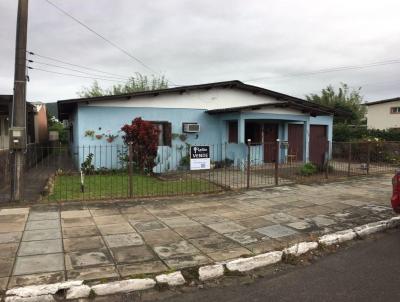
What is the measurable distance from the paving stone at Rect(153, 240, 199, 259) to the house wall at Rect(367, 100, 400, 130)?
3137 centimetres

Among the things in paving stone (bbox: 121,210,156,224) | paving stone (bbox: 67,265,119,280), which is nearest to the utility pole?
paving stone (bbox: 121,210,156,224)

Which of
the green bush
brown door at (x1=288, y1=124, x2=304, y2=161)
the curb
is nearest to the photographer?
the curb

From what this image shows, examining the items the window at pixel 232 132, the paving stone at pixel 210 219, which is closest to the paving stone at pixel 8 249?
the paving stone at pixel 210 219

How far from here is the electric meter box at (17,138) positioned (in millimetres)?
8695

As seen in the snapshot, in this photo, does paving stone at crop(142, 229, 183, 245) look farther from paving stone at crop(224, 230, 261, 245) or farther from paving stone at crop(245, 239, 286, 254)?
paving stone at crop(245, 239, 286, 254)

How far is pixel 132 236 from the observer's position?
634cm

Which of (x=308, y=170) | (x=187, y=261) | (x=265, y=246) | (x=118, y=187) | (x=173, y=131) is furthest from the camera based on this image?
(x=173, y=131)

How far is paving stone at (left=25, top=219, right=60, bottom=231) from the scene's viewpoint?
268 inches

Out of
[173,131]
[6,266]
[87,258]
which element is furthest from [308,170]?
[6,266]

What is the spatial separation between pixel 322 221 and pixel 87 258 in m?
4.63

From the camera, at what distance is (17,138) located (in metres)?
8.75

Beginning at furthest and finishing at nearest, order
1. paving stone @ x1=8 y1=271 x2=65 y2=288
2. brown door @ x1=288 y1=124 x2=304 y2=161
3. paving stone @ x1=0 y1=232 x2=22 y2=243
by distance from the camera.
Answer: brown door @ x1=288 y1=124 x2=304 y2=161 < paving stone @ x1=0 y1=232 x2=22 y2=243 < paving stone @ x1=8 y1=271 x2=65 y2=288

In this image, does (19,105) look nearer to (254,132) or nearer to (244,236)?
(244,236)

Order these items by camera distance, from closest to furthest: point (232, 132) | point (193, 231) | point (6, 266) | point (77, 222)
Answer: point (6, 266)
point (193, 231)
point (77, 222)
point (232, 132)
